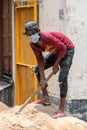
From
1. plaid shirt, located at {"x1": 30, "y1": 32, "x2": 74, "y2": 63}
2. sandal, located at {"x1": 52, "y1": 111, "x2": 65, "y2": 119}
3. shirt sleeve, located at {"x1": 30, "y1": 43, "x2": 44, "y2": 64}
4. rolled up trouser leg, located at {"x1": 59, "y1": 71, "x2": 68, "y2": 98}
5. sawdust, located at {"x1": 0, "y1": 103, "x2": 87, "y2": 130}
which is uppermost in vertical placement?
plaid shirt, located at {"x1": 30, "y1": 32, "x2": 74, "y2": 63}

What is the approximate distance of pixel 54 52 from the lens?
7500 millimetres

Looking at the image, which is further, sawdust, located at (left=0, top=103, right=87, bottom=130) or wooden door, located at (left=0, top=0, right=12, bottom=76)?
wooden door, located at (left=0, top=0, right=12, bottom=76)

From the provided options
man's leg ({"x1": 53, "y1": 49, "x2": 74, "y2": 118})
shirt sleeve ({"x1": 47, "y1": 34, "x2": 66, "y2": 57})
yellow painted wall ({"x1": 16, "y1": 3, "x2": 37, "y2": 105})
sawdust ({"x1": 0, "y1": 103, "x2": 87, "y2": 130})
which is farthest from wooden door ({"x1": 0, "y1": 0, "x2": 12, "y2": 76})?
shirt sleeve ({"x1": 47, "y1": 34, "x2": 66, "y2": 57})

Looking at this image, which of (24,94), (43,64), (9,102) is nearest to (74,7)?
A: (43,64)

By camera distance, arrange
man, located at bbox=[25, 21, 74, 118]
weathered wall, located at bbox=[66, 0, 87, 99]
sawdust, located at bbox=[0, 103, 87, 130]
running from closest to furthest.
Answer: sawdust, located at bbox=[0, 103, 87, 130], man, located at bbox=[25, 21, 74, 118], weathered wall, located at bbox=[66, 0, 87, 99]

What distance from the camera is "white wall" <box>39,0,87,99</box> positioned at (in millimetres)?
9221

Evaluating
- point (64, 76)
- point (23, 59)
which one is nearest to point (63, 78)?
point (64, 76)

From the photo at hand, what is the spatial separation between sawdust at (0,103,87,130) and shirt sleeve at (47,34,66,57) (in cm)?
93

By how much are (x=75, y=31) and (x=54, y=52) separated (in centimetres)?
189

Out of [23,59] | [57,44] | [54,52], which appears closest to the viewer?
[57,44]

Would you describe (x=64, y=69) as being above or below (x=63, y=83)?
above

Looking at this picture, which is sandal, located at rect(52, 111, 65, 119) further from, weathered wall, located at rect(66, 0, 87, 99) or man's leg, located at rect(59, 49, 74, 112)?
weathered wall, located at rect(66, 0, 87, 99)

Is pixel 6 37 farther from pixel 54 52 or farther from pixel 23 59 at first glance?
pixel 54 52

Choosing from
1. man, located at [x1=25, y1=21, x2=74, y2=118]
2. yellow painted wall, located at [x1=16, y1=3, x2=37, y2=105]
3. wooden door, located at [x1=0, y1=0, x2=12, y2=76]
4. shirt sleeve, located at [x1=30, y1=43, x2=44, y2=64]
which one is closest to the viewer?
man, located at [x1=25, y1=21, x2=74, y2=118]
